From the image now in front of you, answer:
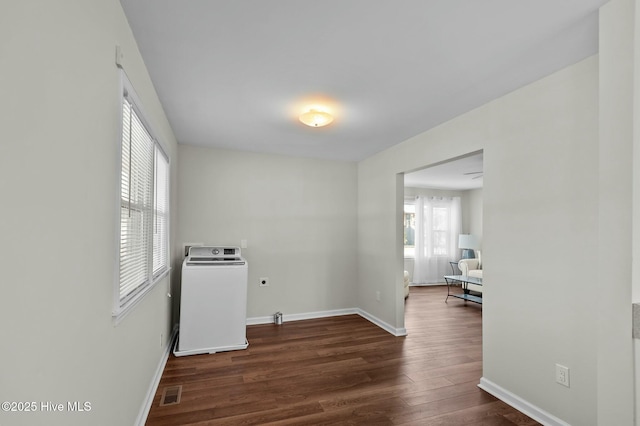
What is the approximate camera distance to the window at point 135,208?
5.66 ft

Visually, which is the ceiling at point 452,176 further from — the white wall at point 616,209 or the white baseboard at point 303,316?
the white wall at point 616,209

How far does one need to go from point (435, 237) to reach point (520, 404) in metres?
5.84

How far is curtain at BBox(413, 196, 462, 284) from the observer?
7770 mm

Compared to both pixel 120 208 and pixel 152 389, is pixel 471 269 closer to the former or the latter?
pixel 152 389

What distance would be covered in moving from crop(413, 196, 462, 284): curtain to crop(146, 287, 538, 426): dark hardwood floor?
11.9 feet

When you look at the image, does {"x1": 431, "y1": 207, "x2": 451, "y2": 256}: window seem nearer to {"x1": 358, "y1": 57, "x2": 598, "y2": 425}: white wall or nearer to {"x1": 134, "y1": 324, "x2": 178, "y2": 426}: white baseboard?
{"x1": 358, "y1": 57, "x2": 598, "y2": 425}: white wall

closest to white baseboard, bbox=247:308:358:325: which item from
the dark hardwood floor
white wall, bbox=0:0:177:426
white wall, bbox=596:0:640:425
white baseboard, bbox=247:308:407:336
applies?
white baseboard, bbox=247:308:407:336

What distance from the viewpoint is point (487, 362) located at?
2.65 m

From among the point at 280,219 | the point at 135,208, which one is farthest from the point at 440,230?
the point at 135,208

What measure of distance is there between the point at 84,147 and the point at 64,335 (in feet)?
2.13

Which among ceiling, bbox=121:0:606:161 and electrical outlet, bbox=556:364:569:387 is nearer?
ceiling, bbox=121:0:606:161

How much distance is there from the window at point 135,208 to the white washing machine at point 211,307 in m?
0.53

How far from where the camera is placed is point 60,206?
3.22 feet

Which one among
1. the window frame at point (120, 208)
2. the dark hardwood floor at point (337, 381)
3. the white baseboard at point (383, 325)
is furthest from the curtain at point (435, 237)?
the window frame at point (120, 208)
